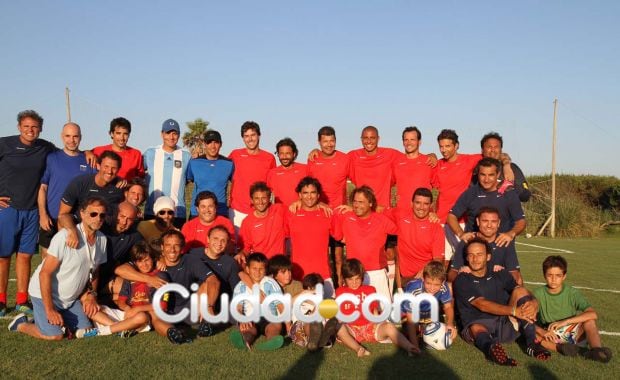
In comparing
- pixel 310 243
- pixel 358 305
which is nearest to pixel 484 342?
pixel 358 305

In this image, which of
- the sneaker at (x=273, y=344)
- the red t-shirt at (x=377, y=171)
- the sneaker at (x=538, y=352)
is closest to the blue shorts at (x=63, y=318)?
the sneaker at (x=273, y=344)

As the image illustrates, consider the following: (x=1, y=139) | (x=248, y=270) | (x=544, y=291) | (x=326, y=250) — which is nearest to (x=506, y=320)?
(x=544, y=291)

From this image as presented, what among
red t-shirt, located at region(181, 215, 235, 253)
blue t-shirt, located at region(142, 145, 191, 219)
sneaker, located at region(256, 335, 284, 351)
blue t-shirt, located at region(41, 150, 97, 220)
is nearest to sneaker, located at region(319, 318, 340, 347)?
sneaker, located at region(256, 335, 284, 351)

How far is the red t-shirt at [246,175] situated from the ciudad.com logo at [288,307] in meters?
1.91

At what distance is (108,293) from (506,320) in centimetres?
461

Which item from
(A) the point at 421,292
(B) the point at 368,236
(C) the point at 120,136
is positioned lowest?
(A) the point at 421,292

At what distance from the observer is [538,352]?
4805 millimetres

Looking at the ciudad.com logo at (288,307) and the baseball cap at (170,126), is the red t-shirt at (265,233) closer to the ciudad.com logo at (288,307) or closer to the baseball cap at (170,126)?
the ciudad.com logo at (288,307)

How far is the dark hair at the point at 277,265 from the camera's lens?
19.1 ft

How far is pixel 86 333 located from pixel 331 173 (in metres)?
3.75

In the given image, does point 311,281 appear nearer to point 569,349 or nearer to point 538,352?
point 538,352

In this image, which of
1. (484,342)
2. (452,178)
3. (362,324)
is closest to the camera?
(484,342)

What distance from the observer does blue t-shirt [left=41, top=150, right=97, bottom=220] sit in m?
6.64

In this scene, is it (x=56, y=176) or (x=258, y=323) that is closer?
(x=258, y=323)
